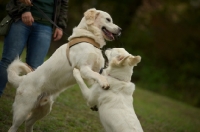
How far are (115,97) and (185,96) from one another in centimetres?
1214

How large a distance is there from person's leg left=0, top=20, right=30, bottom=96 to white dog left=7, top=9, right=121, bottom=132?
0.15 meters

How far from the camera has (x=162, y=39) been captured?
→ 19.3 metres

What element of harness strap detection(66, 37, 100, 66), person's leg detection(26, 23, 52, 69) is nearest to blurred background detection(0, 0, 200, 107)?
person's leg detection(26, 23, 52, 69)

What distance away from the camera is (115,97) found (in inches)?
184

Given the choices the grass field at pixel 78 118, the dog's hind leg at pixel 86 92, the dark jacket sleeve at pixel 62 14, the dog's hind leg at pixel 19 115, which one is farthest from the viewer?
the grass field at pixel 78 118

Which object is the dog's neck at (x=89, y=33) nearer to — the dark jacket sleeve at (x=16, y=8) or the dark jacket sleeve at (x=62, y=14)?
the dark jacket sleeve at (x=62, y=14)

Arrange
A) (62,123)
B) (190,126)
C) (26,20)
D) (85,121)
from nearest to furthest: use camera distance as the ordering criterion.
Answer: (26,20) → (62,123) → (85,121) → (190,126)

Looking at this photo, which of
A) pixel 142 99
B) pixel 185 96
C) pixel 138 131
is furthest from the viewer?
pixel 185 96

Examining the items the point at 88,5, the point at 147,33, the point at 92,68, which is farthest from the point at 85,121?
the point at 88,5

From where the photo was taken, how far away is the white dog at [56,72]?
5.17 metres

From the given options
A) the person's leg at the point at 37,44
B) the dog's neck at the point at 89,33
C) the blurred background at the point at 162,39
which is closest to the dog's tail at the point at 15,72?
the person's leg at the point at 37,44

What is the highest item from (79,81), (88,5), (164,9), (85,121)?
(79,81)

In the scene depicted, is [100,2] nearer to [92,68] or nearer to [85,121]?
[85,121]

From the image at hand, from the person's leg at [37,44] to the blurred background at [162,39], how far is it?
10626 mm
